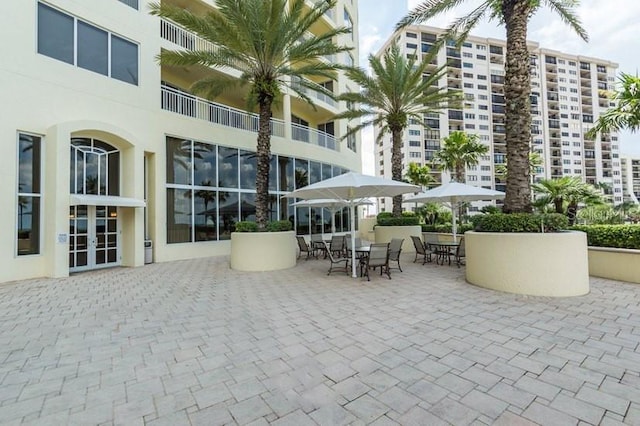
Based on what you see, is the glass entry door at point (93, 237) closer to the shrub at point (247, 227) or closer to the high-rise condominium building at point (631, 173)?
the shrub at point (247, 227)

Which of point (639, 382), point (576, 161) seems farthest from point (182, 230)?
point (576, 161)

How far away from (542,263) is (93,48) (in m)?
14.4

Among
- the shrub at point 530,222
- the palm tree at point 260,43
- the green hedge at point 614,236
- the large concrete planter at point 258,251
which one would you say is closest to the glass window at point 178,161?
the palm tree at point 260,43

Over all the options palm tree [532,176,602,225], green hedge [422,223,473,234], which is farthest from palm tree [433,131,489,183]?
palm tree [532,176,602,225]

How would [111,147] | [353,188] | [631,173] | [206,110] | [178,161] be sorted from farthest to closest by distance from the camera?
[631,173], [206,110], [178,161], [111,147], [353,188]

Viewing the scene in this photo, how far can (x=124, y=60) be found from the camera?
11.1 metres

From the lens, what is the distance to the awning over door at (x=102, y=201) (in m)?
9.17

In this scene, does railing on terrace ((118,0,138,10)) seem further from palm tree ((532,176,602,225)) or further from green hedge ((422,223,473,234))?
palm tree ((532,176,602,225))

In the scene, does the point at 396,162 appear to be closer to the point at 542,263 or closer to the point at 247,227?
the point at 247,227

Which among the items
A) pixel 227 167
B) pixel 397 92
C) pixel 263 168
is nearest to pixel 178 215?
pixel 227 167

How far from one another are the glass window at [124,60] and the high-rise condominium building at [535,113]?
49.6 meters

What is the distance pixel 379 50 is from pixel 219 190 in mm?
60823

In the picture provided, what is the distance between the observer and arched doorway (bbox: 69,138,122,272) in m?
10.0

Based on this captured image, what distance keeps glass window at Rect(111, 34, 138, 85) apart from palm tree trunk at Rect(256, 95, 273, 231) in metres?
5.10
